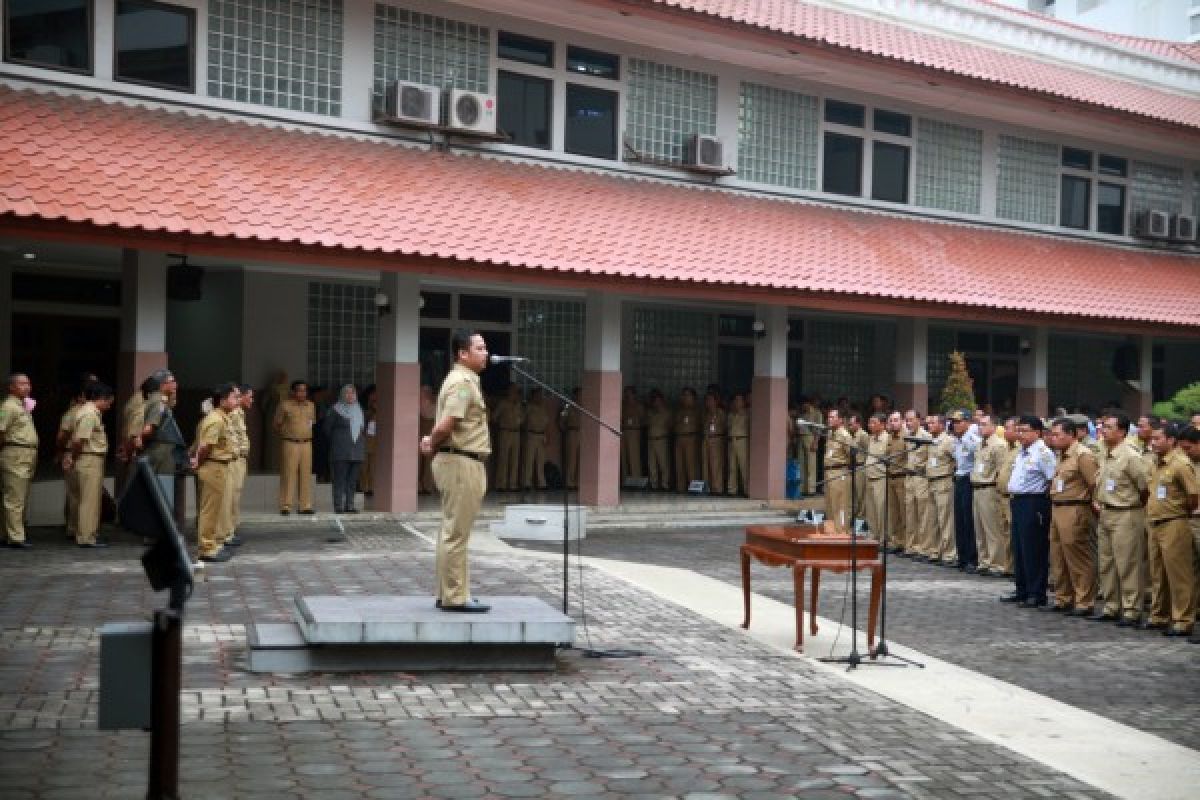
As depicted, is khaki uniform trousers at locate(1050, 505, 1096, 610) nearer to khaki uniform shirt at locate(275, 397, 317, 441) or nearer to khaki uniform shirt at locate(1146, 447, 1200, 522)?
khaki uniform shirt at locate(1146, 447, 1200, 522)

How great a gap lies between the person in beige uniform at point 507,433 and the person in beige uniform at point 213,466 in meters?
9.01

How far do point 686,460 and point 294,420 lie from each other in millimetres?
8447

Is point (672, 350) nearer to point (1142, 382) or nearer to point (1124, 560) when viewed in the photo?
point (1142, 382)

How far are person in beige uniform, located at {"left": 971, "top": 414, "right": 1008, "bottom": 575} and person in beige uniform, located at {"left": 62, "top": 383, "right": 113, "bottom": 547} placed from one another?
10.1 meters

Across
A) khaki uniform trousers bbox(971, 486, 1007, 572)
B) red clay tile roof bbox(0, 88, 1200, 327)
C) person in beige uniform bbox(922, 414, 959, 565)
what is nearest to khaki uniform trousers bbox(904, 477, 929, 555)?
person in beige uniform bbox(922, 414, 959, 565)

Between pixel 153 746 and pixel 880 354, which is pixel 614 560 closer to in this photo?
pixel 153 746

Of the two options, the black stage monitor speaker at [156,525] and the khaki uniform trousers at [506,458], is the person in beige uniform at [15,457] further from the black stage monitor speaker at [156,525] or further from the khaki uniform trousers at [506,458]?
the black stage monitor speaker at [156,525]

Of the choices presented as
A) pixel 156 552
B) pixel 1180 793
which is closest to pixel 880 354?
pixel 1180 793

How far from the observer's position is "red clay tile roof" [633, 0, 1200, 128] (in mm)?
22375

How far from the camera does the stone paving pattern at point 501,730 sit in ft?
22.2

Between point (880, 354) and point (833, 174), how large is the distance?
530 centimetres

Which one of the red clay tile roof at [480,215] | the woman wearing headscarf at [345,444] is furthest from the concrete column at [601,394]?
the woman wearing headscarf at [345,444]

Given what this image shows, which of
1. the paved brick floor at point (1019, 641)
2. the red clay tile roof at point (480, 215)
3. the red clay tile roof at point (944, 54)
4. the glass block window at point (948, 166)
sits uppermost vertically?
the red clay tile roof at point (944, 54)

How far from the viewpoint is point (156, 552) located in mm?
5438
